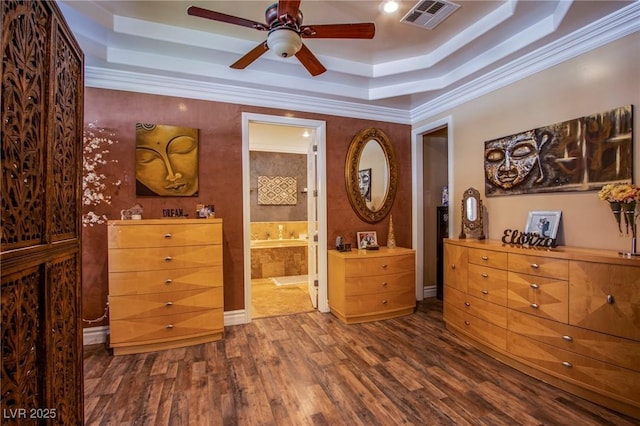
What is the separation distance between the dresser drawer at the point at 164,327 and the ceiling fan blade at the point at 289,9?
8.54 feet

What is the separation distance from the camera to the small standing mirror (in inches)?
124

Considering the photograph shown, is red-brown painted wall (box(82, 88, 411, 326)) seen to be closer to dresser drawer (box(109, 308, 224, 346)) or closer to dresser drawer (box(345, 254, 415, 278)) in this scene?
dresser drawer (box(109, 308, 224, 346))

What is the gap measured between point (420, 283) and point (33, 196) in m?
4.21

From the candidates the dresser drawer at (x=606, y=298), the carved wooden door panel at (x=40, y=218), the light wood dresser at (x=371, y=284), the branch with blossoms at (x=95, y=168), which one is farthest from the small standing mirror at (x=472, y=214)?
the branch with blossoms at (x=95, y=168)

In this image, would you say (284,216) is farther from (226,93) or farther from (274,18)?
(274,18)

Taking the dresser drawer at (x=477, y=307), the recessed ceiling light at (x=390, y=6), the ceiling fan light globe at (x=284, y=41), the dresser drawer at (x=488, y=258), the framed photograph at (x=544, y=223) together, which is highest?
the recessed ceiling light at (x=390, y=6)

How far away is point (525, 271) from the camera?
236 cm

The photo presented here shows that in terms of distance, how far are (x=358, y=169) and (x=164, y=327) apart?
2887 millimetres

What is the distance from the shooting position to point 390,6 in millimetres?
2365

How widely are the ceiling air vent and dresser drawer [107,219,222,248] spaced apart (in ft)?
8.38

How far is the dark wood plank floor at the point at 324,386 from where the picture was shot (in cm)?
188

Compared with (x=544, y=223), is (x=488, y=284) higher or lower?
lower

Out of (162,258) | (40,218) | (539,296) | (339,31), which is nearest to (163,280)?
(162,258)

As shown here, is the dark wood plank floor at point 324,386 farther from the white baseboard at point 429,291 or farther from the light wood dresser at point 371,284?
the white baseboard at point 429,291
